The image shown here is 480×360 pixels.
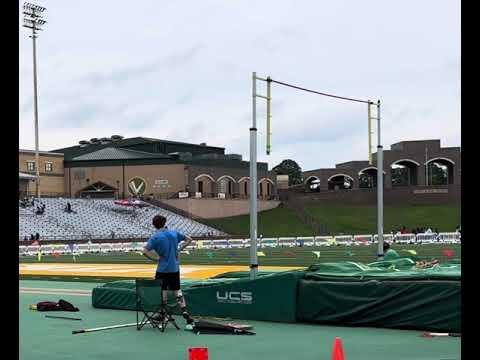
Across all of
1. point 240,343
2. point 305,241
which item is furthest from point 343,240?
point 240,343

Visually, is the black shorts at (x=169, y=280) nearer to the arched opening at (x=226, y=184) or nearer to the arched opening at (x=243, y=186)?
the arched opening at (x=226, y=184)

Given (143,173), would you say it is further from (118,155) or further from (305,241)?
(305,241)

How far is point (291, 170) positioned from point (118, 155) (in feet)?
228

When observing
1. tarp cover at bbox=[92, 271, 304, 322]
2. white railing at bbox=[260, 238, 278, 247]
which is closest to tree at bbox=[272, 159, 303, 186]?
white railing at bbox=[260, 238, 278, 247]

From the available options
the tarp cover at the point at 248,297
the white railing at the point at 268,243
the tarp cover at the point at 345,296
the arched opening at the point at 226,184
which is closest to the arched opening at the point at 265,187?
the arched opening at the point at 226,184

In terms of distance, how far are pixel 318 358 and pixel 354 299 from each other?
2.97 m

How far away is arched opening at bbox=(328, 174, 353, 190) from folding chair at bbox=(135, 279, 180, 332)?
8889 cm

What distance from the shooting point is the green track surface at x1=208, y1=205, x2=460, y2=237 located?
7506 cm

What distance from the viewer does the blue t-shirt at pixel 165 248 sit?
1065 centimetres
